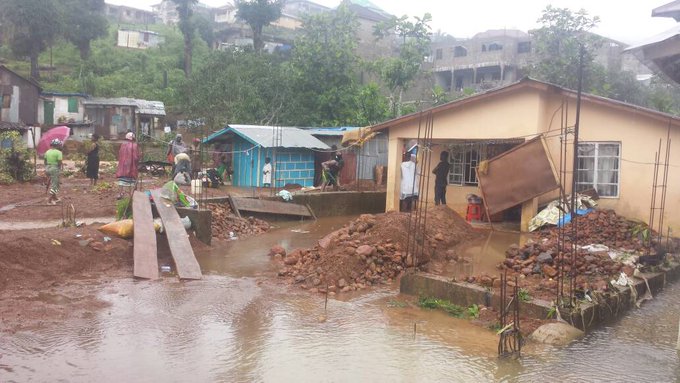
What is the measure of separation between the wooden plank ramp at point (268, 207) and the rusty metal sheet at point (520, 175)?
17.7 ft

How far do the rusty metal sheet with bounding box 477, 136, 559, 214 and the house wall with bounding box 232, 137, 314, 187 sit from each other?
8.57 metres

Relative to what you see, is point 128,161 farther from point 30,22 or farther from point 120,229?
point 30,22

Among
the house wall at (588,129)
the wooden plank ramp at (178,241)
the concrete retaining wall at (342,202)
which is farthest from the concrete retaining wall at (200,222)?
the concrete retaining wall at (342,202)

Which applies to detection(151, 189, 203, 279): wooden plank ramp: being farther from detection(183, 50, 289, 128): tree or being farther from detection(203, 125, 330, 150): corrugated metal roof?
detection(183, 50, 289, 128): tree

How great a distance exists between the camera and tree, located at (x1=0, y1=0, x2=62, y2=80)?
38.8 meters

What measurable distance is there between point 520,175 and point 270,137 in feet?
31.9

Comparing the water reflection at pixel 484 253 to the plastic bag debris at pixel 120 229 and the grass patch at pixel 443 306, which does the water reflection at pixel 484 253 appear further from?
the plastic bag debris at pixel 120 229

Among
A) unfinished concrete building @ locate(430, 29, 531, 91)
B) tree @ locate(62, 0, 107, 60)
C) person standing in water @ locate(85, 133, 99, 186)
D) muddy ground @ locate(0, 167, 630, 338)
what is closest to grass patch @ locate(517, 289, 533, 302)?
muddy ground @ locate(0, 167, 630, 338)

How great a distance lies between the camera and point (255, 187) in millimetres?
20812

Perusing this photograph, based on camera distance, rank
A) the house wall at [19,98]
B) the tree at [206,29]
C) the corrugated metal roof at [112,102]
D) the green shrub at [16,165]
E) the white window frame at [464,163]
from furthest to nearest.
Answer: the tree at [206,29]
the corrugated metal roof at [112,102]
the house wall at [19,98]
the green shrub at [16,165]
the white window frame at [464,163]

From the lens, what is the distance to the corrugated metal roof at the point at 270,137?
66.1 ft

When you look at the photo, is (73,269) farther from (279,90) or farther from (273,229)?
(279,90)

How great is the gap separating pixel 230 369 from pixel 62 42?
52.8 meters

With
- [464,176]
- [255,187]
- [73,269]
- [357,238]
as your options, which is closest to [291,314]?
[357,238]
